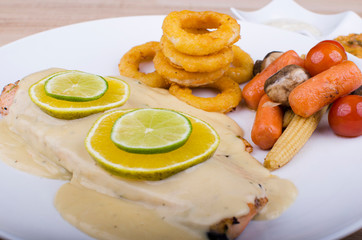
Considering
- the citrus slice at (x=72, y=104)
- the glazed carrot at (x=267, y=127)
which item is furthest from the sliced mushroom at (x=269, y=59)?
the citrus slice at (x=72, y=104)

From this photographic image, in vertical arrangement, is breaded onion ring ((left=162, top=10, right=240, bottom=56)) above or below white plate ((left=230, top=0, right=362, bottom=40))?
above

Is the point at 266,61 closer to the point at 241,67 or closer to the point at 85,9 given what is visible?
the point at 241,67

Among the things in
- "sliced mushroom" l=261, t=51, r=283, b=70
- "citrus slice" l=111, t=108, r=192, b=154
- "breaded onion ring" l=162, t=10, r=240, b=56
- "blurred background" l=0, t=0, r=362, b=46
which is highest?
"breaded onion ring" l=162, t=10, r=240, b=56

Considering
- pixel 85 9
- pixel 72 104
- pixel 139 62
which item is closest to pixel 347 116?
pixel 72 104

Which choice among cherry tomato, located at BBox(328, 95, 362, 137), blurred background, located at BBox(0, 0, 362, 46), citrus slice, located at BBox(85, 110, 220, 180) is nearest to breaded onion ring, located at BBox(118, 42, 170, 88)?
citrus slice, located at BBox(85, 110, 220, 180)

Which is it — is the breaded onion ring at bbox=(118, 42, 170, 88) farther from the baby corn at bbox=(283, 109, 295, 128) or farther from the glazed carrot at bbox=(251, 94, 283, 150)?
the baby corn at bbox=(283, 109, 295, 128)

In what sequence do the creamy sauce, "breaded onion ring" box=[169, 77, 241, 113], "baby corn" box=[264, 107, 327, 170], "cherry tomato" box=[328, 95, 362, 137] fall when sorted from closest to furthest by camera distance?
the creamy sauce → "baby corn" box=[264, 107, 327, 170] → "cherry tomato" box=[328, 95, 362, 137] → "breaded onion ring" box=[169, 77, 241, 113]
